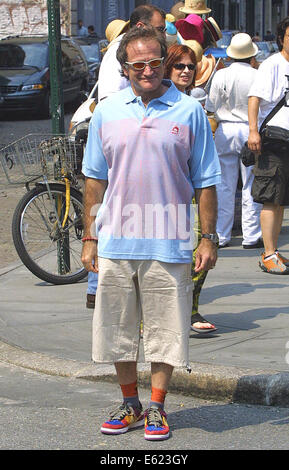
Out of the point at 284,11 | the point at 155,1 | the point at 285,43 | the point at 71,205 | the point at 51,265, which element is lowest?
the point at 284,11

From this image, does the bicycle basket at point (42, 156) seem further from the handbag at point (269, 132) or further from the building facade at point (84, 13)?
the building facade at point (84, 13)

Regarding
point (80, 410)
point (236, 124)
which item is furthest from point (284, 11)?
point (80, 410)

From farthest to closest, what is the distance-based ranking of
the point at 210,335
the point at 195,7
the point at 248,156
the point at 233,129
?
the point at 195,7, the point at 233,129, the point at 248,156, the point at 210,335

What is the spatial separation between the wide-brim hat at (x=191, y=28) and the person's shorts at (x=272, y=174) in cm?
209

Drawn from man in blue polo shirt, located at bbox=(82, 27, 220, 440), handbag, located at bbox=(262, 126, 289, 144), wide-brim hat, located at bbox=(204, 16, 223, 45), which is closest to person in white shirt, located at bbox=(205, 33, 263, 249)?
wide-brim hat, located at bbox=(204, 16, 223, 45)

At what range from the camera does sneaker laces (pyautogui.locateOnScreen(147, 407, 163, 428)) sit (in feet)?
15.2

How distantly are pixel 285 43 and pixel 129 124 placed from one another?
351 cm

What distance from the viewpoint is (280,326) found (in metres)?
6.34

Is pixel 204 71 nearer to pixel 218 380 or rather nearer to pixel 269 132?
pixel 269 132

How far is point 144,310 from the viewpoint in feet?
15.2

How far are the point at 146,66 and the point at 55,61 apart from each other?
3402mm

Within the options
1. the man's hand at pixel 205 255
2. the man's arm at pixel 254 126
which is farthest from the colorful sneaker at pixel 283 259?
the man's hand at pixel 205 255

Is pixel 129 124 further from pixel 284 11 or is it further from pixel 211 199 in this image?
pixel 284 11

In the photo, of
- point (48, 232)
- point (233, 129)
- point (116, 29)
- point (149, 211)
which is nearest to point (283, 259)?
point (233, 129)
